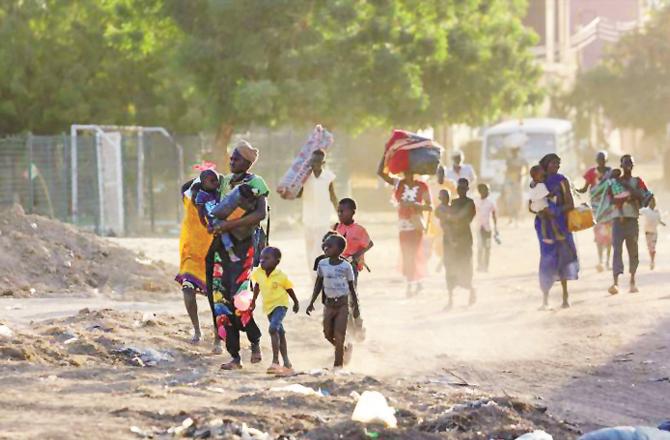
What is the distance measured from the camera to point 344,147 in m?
35.8

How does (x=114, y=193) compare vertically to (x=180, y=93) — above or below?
below

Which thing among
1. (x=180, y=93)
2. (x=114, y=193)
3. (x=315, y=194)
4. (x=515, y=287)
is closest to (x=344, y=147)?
(x=180, y=93)

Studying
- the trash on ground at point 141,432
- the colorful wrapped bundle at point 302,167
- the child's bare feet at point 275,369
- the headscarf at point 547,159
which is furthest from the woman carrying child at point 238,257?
the headscarf at point 547,159

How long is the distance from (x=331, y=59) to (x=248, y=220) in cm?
2088

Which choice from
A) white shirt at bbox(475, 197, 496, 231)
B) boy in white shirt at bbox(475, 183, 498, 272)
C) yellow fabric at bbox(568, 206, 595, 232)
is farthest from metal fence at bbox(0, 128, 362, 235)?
yellow fabric at bbox(568, 206, 595, 232)

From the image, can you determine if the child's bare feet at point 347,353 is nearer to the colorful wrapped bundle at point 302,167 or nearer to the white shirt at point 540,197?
the colorful wrapped bundle at point 302,167

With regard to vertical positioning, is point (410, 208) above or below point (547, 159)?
below

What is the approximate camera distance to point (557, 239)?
15.1m

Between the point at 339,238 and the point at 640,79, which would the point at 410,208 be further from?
the point at 640,79

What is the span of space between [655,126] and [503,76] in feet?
79.3

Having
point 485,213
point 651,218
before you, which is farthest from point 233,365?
point 651,218

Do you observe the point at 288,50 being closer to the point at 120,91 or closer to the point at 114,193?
the point at 114,193

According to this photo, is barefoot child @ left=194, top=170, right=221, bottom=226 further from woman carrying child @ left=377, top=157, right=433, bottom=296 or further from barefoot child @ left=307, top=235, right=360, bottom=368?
woman carrying child @ left=377, top=157, right=433, bottom=296

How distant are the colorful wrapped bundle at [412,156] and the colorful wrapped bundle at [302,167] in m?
1.54
